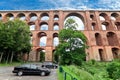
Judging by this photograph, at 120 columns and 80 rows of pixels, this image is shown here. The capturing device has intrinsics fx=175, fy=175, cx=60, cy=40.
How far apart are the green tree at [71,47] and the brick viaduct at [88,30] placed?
15720 mm

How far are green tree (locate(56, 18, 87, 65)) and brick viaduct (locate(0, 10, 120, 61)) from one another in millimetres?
15720

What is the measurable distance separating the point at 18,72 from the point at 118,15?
169ft

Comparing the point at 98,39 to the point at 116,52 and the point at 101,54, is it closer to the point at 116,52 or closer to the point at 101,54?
the point at 101,54

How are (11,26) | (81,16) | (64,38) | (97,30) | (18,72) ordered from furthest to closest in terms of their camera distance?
(81,16), (97,30), (11,26), (64,38), (18,72)

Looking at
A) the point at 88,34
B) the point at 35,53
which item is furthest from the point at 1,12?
the point at 88,34

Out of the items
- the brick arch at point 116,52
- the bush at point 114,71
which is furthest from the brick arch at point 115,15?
the bush at point 114,71

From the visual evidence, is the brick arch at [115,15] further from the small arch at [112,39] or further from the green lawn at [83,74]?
the green lawn at [83,74]

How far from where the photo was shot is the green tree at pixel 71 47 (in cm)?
3591

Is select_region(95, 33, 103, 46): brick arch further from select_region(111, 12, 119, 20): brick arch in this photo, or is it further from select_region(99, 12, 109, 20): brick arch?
select_region(111, 12, 119, 20): brick arch

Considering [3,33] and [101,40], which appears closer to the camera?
[3,33]

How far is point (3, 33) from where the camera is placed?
133 feet

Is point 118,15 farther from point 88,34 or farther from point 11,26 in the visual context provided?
point 11,26

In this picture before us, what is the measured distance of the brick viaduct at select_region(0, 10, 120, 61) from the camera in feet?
181

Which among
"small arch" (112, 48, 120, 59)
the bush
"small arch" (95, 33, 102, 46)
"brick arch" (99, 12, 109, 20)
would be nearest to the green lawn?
the bush
